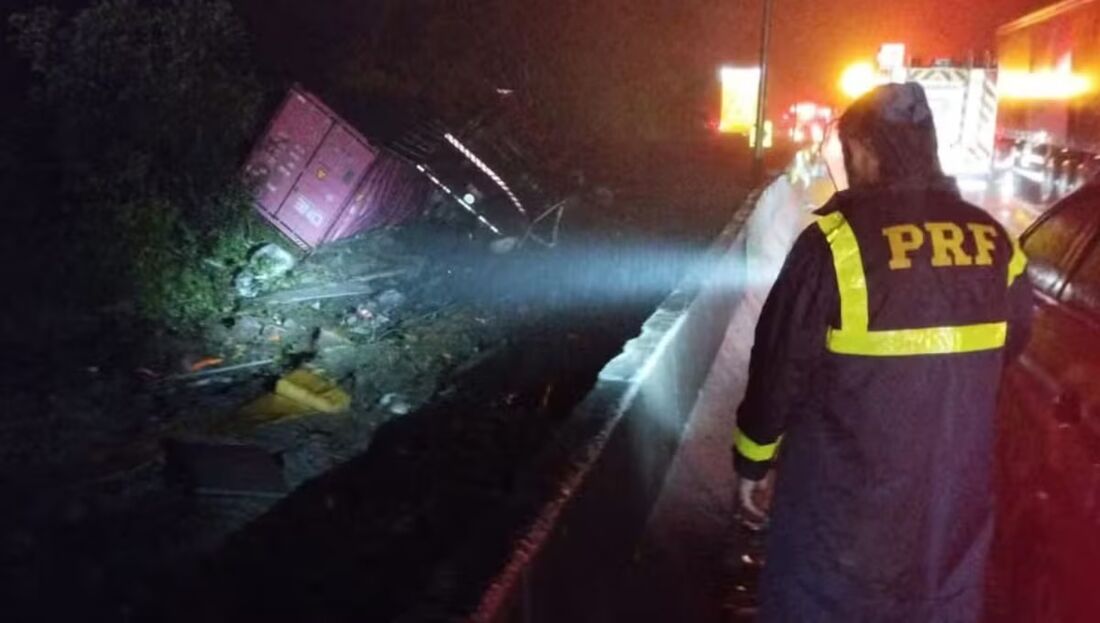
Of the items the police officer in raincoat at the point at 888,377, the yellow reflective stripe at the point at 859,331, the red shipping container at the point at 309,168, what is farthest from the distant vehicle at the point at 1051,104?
the yellow reflective stripe at the point at 859,331

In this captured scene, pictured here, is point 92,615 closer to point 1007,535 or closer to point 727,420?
point 727,420

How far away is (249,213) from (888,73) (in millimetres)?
8842

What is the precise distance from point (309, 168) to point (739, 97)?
35.4 feet

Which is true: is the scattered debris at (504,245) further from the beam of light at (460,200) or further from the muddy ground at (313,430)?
the beam of light at (460,200)

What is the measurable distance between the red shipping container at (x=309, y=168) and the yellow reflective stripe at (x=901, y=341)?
12707mm

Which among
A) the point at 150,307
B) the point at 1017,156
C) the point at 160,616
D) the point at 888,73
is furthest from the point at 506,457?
the point at 1017,156

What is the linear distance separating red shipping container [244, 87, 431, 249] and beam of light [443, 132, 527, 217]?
1.01 metres

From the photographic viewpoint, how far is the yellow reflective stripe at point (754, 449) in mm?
2789

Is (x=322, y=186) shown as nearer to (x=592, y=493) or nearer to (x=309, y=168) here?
(x=309, y=168)

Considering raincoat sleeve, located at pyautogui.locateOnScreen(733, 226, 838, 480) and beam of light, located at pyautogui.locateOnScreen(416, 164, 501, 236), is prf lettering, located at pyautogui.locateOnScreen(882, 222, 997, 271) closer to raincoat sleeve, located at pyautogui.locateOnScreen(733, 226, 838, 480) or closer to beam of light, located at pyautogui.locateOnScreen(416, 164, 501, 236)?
raincoat sleeve, located at pyautogui.locateOnScreen(733, 226, 838, 480)

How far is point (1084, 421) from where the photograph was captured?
3.22m

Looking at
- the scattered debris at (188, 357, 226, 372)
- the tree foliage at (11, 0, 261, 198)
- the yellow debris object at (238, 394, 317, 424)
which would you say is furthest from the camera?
the tree foliage at (11, 0, 261, 198)

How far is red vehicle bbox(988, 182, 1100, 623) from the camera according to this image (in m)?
3.17

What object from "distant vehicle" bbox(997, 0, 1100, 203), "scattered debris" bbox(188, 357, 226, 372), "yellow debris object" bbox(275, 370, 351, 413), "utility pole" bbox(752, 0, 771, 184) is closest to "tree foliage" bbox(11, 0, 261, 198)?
"scattered debris" bbox(188, 357, 226, 372)
